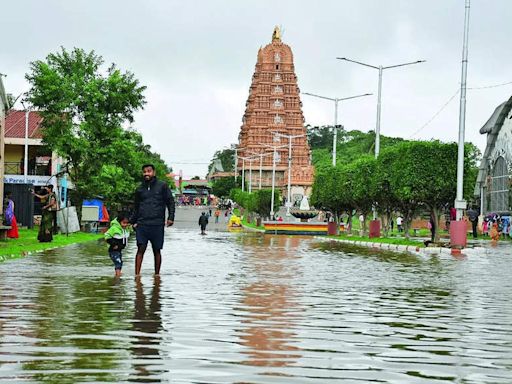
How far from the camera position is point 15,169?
214 feet

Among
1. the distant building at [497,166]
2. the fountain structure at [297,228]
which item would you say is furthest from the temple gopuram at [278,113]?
the fountain structure at [297,228]

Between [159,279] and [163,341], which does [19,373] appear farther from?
[159,279]

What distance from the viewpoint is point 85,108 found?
51.3 meters

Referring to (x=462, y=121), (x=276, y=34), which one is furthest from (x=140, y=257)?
(x=276, y=34)

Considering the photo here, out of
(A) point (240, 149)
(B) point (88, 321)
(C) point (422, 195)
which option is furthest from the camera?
(A) point (240, 149)

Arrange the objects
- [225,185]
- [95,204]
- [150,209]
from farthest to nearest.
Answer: [225,185] < [95,204] < [150,209]

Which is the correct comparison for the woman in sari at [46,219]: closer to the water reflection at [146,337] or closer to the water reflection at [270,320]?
the water reflection at [270,320]

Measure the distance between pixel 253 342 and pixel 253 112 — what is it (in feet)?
487

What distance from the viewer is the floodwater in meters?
6.59

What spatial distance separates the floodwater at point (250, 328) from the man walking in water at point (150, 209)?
0.67 meters

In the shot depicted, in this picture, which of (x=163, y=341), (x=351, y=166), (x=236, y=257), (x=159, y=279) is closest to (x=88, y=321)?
(x=163, y=341)

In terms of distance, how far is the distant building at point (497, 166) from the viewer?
72.6m

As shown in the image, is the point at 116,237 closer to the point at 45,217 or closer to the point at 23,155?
the point at 45,217

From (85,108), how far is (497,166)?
37.0 meters
